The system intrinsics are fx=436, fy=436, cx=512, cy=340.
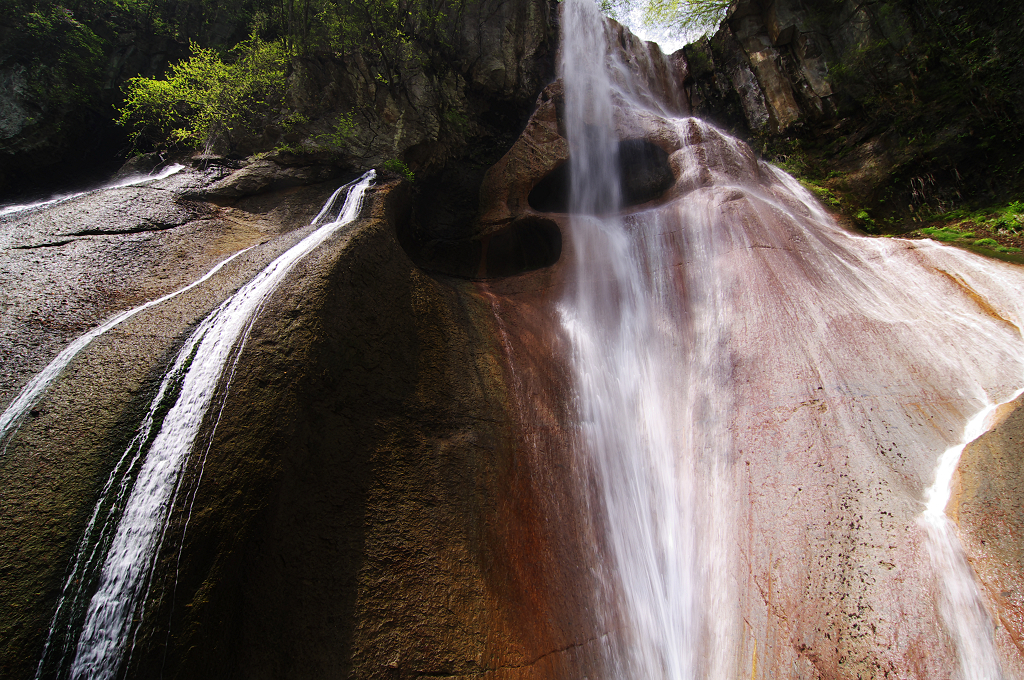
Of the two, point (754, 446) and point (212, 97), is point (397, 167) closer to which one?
point (212, 97)

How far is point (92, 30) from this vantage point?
429 inches

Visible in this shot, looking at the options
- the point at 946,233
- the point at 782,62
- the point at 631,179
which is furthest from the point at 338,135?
the point at 782,62

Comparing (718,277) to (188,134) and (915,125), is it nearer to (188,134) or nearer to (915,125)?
(915,125)

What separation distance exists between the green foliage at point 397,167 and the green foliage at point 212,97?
277 cm

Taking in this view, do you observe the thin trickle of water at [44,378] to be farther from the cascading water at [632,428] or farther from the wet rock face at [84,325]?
the cascading water at [632,428]

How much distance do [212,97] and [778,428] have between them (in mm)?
11726

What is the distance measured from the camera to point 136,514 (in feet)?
10.2

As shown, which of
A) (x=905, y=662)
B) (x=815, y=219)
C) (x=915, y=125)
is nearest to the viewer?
(x=905, y=662)

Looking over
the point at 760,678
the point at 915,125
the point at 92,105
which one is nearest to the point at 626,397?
the point at 760,678

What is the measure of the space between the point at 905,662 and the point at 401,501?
4265 mm

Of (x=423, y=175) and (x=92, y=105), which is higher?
(x=92, y=105)

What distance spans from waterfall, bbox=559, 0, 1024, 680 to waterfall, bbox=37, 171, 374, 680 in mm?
3899

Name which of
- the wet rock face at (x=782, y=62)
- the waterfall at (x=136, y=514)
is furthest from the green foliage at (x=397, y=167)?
the wet rock face at (x=782, y=62)

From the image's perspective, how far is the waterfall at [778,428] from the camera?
3650mm
